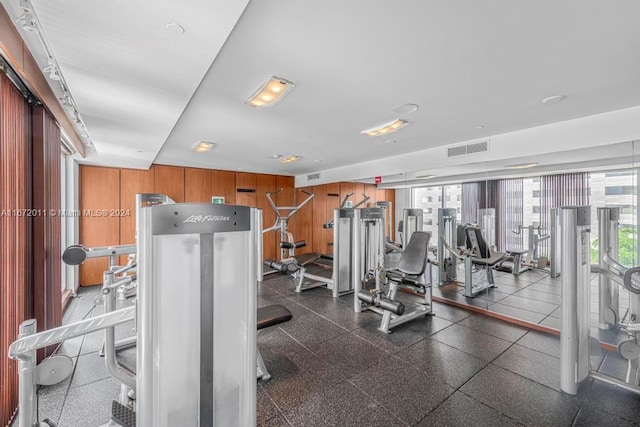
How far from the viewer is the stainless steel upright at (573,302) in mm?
2191

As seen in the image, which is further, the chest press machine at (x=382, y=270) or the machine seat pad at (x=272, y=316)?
the chest press machine at (x=382, y=270)

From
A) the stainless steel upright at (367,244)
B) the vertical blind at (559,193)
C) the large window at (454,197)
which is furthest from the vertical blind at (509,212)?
the stainless steel upright at (367,244)

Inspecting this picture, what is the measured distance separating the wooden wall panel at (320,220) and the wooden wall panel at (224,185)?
7.70ft

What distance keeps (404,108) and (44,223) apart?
3.62 meters

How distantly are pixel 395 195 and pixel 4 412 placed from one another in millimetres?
5877

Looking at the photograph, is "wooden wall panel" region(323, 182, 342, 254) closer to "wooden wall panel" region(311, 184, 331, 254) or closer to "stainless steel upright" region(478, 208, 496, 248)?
"wooden wall panel" region(311, 184, 331, 254)

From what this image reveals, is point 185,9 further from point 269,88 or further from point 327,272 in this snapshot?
point 327,272

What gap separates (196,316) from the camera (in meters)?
1.13

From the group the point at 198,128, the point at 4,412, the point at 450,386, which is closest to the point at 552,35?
the point at 450,386

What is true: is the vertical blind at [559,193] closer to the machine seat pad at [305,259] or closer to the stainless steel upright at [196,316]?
the machine seat pad at [305,259]

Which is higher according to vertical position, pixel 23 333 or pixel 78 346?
pixel 23 333

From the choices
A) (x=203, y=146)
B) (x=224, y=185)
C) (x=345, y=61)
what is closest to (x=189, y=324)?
(x=345, y=61)

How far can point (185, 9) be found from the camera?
1311mm

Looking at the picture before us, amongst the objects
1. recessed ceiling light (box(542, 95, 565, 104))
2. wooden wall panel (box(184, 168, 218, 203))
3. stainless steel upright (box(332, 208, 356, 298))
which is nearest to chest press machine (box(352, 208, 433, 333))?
stainless steel upright (box(332, 208, 356, 298))
